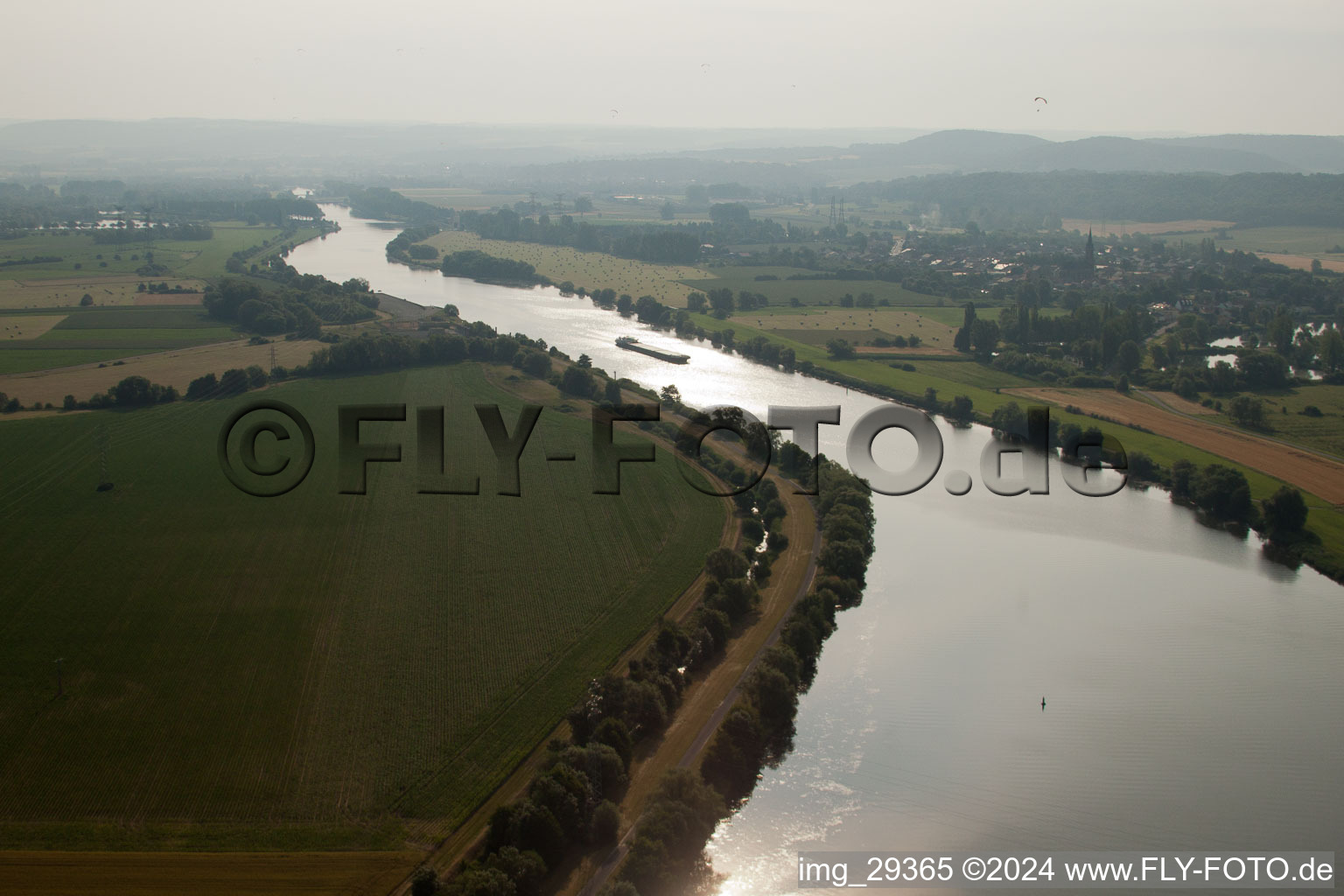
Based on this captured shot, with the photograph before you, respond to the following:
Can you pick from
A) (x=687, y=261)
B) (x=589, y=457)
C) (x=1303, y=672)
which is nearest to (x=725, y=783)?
(x=1303, y=672)

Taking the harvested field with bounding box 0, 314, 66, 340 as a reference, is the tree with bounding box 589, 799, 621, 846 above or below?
below

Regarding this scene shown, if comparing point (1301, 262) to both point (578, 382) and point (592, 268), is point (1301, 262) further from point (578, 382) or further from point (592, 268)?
point (578, 382)

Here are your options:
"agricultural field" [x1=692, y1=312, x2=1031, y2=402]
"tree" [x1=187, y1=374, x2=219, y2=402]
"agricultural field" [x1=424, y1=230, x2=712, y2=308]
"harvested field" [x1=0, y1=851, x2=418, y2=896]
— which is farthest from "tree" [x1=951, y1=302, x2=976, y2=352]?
"harvested field" [x1=0, y1=851, x2=418, y2=896]

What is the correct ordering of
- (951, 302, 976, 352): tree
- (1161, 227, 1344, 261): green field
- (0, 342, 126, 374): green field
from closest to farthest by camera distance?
(0, 342, 126, 374): green field
(951, 302, 976, 352): tree
(1161, 227, 1344, 261): green field

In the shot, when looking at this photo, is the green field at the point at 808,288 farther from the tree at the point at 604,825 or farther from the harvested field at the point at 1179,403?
the tree at the point at 604,825

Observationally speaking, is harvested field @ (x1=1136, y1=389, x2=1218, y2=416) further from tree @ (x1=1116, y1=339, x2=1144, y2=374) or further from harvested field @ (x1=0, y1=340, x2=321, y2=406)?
harvested field @ (x1=0, y1=340, x2=321, y2=406)

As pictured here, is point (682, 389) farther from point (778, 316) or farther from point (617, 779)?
point (617, 779)

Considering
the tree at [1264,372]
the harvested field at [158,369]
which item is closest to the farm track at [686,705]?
the harvested field at [158,369]
